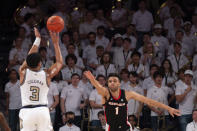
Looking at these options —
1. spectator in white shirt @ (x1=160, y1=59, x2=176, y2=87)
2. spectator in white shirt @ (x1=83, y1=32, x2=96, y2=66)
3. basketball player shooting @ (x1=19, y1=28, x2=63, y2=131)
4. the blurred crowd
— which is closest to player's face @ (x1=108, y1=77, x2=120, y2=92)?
basketball player shooting @ (x1=19, y1=28, x2=63, y2=131)

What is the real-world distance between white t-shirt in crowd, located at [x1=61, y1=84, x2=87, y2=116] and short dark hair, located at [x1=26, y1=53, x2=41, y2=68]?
4758mm

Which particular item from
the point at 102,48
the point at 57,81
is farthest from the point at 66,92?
the point at 102,48

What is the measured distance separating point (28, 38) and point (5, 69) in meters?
1.18

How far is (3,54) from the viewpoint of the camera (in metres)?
16.4

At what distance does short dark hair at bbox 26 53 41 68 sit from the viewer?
8703 mm

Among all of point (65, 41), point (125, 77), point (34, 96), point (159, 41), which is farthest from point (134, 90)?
point (34, 96)

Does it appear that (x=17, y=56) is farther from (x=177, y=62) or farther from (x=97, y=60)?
(x=177, y=62)

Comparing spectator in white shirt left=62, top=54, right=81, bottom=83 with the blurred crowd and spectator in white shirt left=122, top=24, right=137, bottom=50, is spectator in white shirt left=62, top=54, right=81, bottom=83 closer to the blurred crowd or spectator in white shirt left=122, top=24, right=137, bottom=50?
the blurred crowd

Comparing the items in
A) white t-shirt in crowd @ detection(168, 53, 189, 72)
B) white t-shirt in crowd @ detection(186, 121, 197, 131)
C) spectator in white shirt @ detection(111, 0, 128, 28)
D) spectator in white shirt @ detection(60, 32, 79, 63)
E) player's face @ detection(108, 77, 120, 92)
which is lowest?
white t-shirt in crowd @ detection(186, 121, 197, 131)

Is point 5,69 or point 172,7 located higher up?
point 172,7

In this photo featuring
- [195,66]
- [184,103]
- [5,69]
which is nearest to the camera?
[184,103]

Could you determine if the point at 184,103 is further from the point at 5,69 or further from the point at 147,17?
the point at 5,69

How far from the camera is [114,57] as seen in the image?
15039mm

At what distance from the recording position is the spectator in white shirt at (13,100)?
13523 mm
